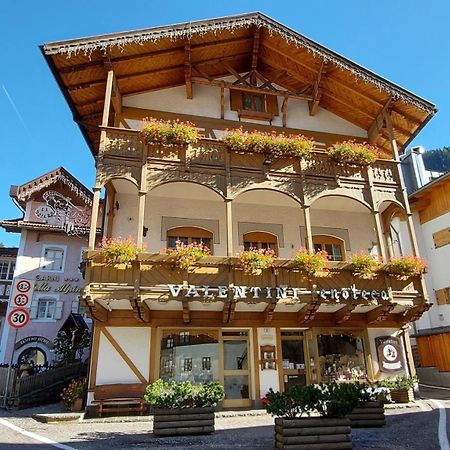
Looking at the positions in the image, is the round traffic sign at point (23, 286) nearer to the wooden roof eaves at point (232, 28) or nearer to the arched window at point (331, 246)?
the wooden roof eaves at point (232, 28)

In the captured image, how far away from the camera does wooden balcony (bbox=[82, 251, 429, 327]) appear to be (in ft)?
35.8

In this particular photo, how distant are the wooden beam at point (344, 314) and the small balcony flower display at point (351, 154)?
467 centimetres

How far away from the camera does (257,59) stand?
1565 cm

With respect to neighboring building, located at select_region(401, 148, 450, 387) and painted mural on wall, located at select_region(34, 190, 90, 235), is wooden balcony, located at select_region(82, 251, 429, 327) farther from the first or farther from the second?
painted mural on wall, located at select_region(34, 190, 90, 235)

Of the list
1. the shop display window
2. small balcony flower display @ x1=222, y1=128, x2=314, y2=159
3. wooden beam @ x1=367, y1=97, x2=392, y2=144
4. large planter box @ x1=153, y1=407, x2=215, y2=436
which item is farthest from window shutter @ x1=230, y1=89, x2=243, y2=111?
large planter box @ x1=153, y1=407, x2=215, y2=436

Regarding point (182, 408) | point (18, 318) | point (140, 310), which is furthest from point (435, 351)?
point (18, 318)

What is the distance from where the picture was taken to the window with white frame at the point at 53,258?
24906mm

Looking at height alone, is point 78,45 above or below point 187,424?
above

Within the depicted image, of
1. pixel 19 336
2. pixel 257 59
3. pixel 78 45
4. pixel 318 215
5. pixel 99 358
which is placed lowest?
pixel 99 358

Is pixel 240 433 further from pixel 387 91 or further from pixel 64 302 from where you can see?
pixel 64 302

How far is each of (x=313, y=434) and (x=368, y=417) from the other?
2.99 m

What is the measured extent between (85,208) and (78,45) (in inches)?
619

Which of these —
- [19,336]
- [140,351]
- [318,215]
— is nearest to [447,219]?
[318,215]

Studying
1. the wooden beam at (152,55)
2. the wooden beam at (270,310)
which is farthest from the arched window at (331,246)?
the wooden beam at (152,55)
